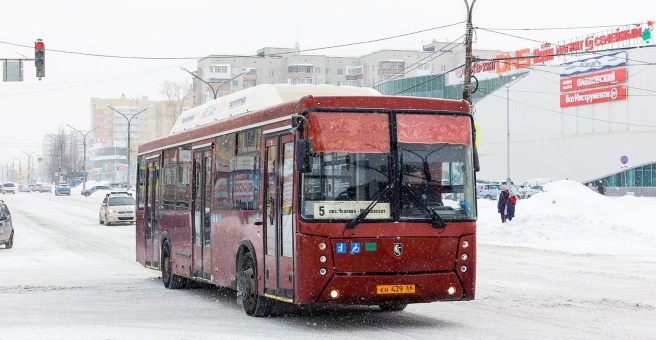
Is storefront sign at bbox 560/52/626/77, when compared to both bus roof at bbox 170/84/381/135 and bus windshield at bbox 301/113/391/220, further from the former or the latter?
bus windshield at bbox 301/113/391/220

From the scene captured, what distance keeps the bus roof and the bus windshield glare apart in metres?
0.99

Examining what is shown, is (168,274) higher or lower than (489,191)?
lower

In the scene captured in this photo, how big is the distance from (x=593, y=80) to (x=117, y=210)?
167 feet

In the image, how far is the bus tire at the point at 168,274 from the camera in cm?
1784

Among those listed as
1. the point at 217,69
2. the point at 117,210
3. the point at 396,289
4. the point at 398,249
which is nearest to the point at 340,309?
the point at 396,289

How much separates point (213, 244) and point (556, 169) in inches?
3153

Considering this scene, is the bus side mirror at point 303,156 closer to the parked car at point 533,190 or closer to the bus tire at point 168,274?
the bus tire at point 168,274

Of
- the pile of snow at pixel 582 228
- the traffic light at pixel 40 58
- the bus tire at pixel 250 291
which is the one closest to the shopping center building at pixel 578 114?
the pile of snow at pixel 582 228

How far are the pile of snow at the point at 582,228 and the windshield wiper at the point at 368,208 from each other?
17.0 meters

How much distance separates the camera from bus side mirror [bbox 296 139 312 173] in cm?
1125

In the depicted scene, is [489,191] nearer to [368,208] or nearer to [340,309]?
[340,309]

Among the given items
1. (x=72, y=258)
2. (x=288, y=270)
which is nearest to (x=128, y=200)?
(x=72, y=258)

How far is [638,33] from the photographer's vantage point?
261 ft

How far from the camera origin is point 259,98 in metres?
14.3
